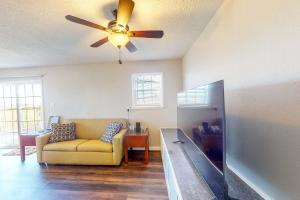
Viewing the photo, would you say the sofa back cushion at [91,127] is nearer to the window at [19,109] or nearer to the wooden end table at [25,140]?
the wooden end table at [25,140]

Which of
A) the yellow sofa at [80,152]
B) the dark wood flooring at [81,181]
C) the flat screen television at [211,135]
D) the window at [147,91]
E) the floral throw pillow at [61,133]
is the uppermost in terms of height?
the window at [147,91]

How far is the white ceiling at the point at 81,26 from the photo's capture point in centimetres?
174

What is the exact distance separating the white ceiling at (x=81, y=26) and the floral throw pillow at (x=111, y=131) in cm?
151

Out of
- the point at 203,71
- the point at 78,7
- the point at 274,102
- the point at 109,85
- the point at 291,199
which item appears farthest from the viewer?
the point at 109,85

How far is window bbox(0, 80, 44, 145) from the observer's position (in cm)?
479

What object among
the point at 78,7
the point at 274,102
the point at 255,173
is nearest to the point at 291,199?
the point at 255,173

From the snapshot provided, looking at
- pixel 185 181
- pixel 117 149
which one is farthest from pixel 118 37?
pixel 117 149

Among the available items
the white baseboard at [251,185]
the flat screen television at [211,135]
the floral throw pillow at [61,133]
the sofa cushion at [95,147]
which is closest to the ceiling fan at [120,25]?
the flat screen television at [211,135]

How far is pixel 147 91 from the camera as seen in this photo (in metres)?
4.48

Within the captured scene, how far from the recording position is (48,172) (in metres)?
3.21

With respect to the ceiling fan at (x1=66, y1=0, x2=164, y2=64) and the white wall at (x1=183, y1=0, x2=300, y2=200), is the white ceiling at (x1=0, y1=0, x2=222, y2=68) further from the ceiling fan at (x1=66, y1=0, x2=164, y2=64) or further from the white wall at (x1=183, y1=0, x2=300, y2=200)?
the white wall at (x1=183, y1=0, x2=300, y2=200)

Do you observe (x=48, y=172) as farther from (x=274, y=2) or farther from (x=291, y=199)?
(x=274, y=2)

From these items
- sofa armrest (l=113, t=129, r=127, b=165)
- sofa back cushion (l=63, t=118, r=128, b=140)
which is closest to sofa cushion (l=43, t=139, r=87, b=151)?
sofa back cushion (l=63, t=118, r=128, b=140)

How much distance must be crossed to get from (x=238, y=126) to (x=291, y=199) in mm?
642
